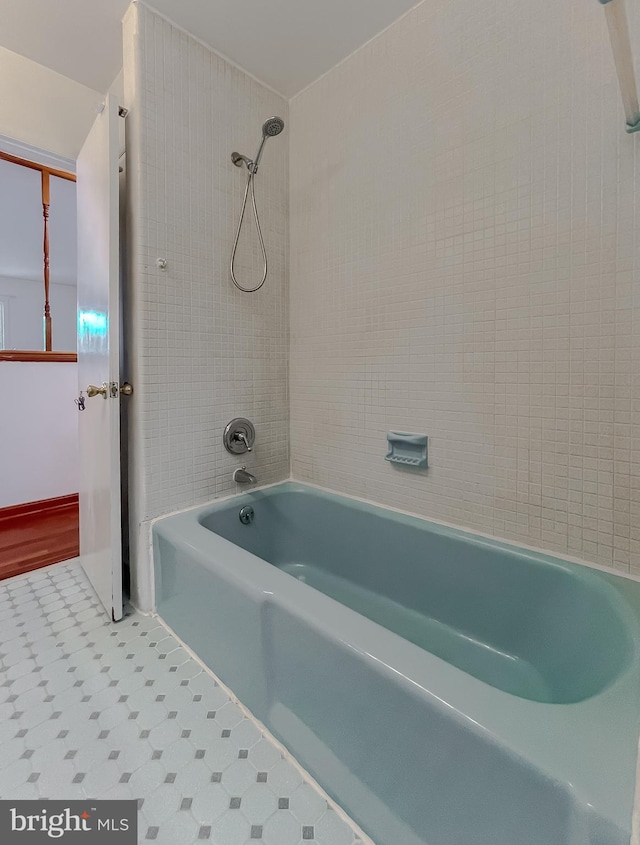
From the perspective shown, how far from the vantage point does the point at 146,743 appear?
1.07 meters

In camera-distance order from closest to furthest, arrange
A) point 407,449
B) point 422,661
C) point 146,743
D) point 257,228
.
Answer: point 422,661 < point 146,743 < point 407,449 < point 257,228

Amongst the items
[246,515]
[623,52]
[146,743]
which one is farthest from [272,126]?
[146,743]

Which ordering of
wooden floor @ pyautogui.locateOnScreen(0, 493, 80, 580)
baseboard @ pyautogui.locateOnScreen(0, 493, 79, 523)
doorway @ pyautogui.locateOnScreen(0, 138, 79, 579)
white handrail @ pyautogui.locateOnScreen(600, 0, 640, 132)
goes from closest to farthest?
white handrail @ pyautogui.locateOnScreen(600, 0, 640, 132) < wooden floor @ pyautogui.locateOnScreen(0, 493, 80, 580) < doorway @ pyautogui.locateOnScreen(0, 138, 79, 579) < baseboard @ pyautogui.locateOnScreen(0, 493, 79, 523)

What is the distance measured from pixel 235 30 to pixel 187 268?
0.97 metres

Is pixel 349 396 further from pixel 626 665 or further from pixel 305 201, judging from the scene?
pixel 626 665

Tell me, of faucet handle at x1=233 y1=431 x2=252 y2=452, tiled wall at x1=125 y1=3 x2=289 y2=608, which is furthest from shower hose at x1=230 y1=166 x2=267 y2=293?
faucet handle at x1=233 y1=431 x2=252 y2=452

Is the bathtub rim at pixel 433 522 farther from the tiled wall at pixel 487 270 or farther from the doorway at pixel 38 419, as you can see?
the doorway at pixel 38 419

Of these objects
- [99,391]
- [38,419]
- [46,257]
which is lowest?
[38,419]

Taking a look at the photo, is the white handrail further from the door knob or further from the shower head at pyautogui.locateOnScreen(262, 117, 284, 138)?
the door knob

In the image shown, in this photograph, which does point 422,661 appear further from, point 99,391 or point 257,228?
point 257,228

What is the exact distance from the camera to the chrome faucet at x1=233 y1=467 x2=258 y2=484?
1.87 meters

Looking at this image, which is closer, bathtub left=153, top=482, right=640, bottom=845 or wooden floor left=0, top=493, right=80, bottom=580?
bathtub left=153, top=482, right=640, bottom=845

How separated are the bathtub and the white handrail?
4.05ft

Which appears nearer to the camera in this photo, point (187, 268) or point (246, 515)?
point (187, 268)
